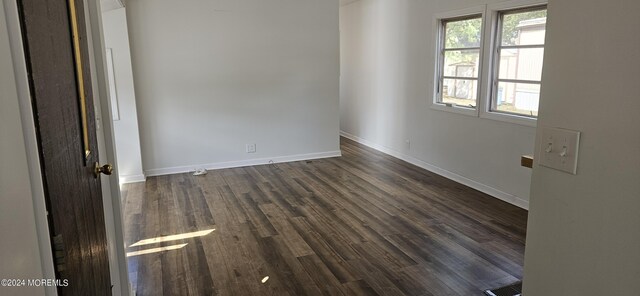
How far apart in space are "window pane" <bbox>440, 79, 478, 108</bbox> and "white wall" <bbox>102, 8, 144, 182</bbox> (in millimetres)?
3856

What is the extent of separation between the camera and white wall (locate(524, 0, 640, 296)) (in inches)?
39.4

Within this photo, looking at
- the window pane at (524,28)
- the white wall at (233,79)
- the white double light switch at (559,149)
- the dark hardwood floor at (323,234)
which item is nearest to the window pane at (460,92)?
the window pane at (524,28)

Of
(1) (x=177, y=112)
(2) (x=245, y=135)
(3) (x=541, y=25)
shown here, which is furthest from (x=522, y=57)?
(1) (x=177, y=112)

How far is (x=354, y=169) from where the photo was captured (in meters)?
5.54

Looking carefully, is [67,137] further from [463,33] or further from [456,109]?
[463,33]

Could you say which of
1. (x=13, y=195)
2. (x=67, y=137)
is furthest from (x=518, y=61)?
(x=13, y=195)

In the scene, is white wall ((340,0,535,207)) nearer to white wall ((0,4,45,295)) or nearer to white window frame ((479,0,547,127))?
white window frame ((479,0,547,127))

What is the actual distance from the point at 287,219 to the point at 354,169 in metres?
1.96

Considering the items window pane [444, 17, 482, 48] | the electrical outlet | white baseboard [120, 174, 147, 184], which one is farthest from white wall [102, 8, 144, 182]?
window pane [444, 17, 482, 48]

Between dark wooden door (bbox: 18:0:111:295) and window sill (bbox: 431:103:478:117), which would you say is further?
window sill (bbox: 431:103:478:117)

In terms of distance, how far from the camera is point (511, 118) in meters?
4.09

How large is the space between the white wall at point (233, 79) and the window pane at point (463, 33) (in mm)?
1659

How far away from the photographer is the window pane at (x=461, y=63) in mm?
4691

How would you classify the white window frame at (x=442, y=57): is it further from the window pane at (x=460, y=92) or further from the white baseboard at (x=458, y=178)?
the white baseboard at (x=458, y=178)
